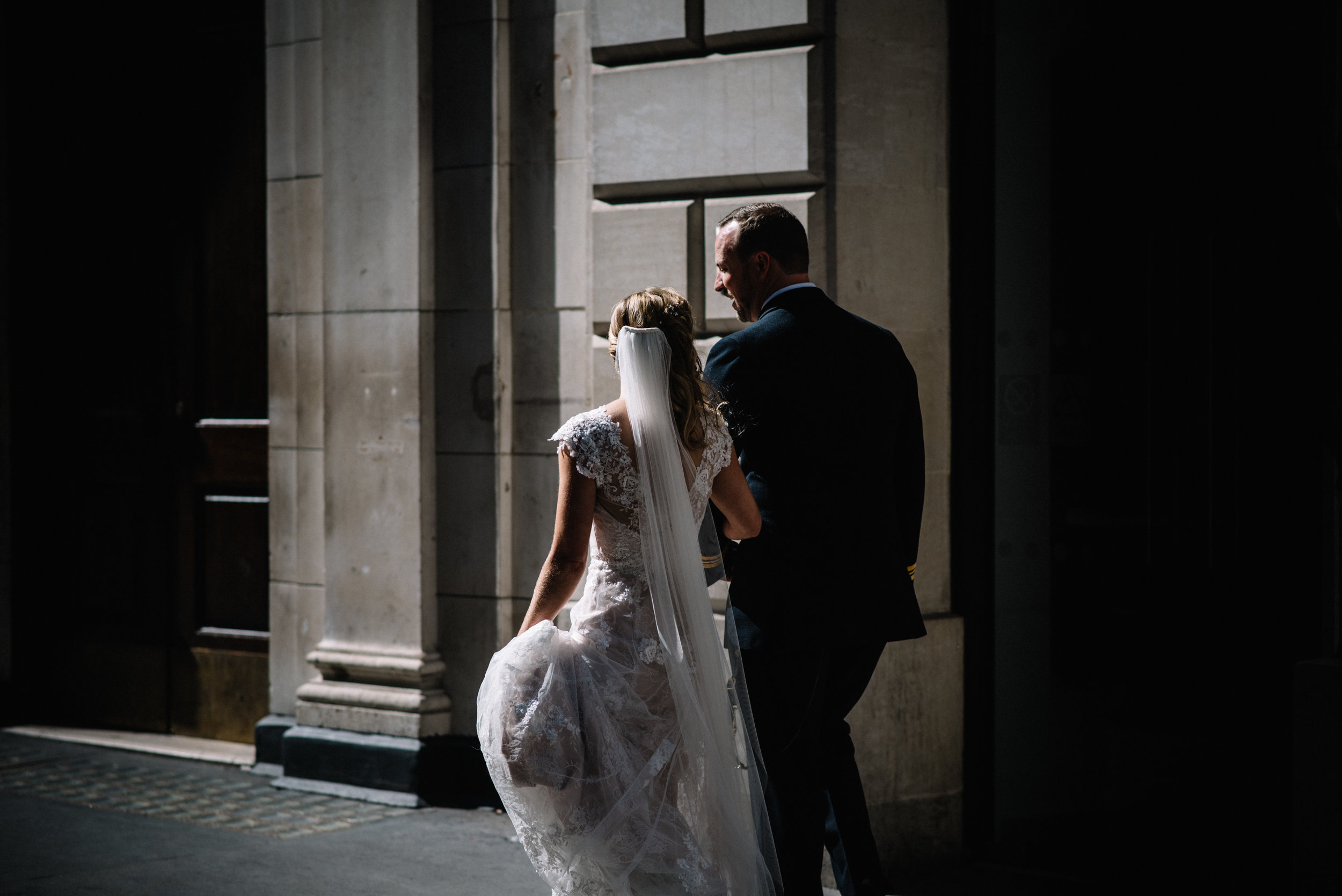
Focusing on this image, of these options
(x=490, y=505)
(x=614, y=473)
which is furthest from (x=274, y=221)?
(x=614, y=473)

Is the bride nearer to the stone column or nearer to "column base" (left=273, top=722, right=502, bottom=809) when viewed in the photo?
"column base" (left=273, top=722, right=502, bottom=809)

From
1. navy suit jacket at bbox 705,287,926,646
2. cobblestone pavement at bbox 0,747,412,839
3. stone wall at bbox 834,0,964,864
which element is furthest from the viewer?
cobblestone pavement at bbox 0,747,412,839

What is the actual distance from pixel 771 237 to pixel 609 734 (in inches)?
56.1

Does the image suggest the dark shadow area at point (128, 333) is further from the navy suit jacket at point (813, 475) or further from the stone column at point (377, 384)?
the navy suit jacket at point (813, 475)

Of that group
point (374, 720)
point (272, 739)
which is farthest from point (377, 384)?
point (272, 739)

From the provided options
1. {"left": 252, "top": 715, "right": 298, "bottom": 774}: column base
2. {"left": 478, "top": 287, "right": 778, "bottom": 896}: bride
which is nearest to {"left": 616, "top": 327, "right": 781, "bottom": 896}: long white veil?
{"left": 478, "top": 287, "right": 778, "bottom": 896}: bride

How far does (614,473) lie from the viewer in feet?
11.7

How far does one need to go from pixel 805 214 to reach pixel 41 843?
3.65 metres

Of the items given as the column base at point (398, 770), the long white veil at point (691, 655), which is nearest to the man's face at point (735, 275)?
the long white veil at point (691, 655)

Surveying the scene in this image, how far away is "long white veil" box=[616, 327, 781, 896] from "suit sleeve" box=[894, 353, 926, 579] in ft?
Answer: 1.94

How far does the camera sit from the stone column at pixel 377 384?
5.92 metres

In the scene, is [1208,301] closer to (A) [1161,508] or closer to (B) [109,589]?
(A) [1161,508]

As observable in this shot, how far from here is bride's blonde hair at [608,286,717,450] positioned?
3596 mm

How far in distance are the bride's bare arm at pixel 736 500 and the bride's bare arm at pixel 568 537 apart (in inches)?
13.4
